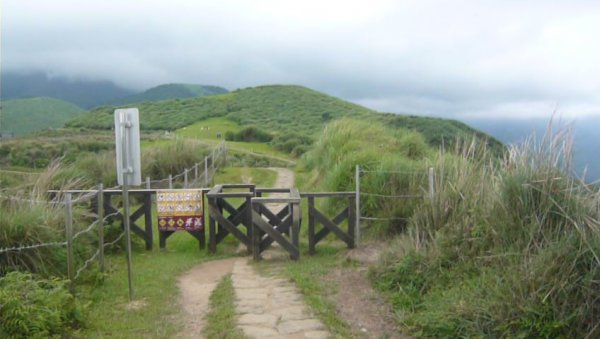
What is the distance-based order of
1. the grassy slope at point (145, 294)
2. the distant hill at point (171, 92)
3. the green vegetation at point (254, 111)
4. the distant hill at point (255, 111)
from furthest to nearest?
the distant hill at point (171, 92) → the distant hill at point (255, 111) → the green vegetation at point (254, 111) → the grassy slope at point (145, 294)

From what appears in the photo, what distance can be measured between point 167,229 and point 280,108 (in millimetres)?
66803

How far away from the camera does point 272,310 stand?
→ 6727mm

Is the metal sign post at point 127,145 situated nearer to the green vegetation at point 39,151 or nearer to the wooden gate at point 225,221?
the wooden gate at point 225,221

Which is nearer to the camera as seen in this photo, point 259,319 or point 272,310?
point 259,319

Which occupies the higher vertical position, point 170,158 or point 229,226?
point 170,158

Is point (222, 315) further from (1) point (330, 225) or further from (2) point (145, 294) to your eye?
(1) point (330, 225)

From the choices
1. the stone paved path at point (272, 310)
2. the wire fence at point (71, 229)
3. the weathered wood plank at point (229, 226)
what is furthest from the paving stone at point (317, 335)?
the weathered wood plank at point (229, 226)

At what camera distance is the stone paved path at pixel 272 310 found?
5.94 meters

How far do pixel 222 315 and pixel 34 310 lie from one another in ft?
6.58

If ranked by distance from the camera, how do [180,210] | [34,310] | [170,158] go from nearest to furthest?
[34,310] < [180,210] < [170,158]

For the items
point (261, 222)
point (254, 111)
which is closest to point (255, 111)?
point (254, 111)

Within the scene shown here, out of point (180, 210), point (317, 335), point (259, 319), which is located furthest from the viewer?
point (180, 210)

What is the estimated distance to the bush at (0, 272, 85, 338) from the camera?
5145mm

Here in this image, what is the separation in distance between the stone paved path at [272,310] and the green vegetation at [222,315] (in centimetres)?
9
